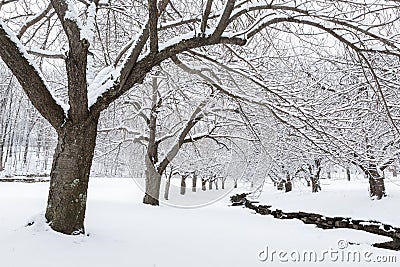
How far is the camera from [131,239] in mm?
5039

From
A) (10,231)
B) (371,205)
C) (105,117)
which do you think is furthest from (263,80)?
(371,205)

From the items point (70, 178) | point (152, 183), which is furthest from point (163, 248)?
point (152, 183)

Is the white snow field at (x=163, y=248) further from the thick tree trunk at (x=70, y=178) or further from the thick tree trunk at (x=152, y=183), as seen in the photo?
the thick tree trunk at (x=152, y=183)

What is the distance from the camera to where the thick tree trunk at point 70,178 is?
4375 millimetres

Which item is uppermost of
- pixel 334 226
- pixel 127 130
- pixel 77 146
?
pixel 127 130

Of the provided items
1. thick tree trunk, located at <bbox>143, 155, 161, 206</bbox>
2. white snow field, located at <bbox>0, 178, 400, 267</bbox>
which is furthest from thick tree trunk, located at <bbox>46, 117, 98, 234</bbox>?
thick tree trunk, located at <bbox>143, 155, 161, 206</bbox>

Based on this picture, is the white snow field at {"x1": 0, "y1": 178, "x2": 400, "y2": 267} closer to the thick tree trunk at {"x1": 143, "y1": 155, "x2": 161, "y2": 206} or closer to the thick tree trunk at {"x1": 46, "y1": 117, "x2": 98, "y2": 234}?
the thick tree trunk at {"x1": 46, "y1": 117, "x2": 98, "y2": 234}

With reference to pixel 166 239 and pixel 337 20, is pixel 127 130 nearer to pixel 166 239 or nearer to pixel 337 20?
pixel 166 239

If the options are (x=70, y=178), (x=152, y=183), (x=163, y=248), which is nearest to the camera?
(x=70, y=178)

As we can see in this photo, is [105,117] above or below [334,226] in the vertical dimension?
above

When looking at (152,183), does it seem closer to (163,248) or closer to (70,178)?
(163,248)

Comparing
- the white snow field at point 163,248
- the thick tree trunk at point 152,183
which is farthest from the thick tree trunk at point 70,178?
the thick tree trunk at point 152,183

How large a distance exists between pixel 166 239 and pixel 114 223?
1547 millimetres

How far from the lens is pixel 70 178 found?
4438 mm
